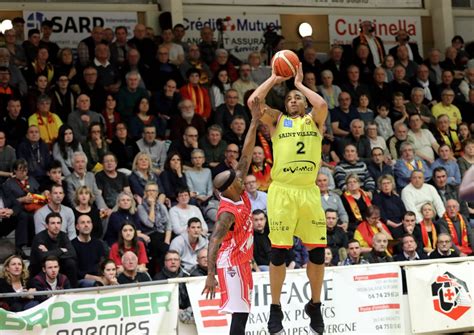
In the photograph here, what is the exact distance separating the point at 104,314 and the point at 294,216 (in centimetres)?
287

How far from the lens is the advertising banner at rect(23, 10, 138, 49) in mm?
17109

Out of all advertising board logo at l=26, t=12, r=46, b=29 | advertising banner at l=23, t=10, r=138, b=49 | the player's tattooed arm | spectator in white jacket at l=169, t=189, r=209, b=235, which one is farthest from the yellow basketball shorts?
advertising board logo at l=26, t=12, r=46, b=29

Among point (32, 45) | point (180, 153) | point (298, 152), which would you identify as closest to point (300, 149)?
point (298, 152)

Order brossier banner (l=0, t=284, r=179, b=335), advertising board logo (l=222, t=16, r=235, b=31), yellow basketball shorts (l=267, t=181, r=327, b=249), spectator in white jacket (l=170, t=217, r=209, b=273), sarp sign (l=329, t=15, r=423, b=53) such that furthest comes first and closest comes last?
sarp sign (l=329, t=15, r=423, b=53), advertising board logo (l=222, t=16, r=235, b=31), spectator in white jacket (l=170, t=217, r=209, b=273), brossier banner (l=0, t=284, r=179, b=335), yellow basketball shorts (l=267, t=181, r=327, b=249)

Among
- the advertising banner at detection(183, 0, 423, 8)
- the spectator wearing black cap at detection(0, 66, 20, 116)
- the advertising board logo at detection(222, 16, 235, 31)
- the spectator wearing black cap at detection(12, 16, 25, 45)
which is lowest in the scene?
the spectator wearing black cap at detection(0, 66, 20, 116)

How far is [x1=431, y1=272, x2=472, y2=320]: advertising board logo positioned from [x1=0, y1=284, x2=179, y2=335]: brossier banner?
3.60 metres

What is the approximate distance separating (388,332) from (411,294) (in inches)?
22.8

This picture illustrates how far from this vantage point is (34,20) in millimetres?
Answer: 17078

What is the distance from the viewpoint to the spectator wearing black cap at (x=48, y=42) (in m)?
15.7

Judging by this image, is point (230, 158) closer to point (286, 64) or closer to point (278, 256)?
point (278, 256)

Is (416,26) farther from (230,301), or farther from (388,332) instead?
(230,301)

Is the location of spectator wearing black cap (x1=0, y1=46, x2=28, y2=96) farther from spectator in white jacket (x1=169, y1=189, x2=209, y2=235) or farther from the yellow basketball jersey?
the yellow basketball jersey

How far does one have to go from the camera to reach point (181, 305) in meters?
11.4

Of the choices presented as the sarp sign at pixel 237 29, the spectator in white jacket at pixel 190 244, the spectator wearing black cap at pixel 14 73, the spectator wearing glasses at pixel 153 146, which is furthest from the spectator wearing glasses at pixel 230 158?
the sarp sign at pixel 237 29
